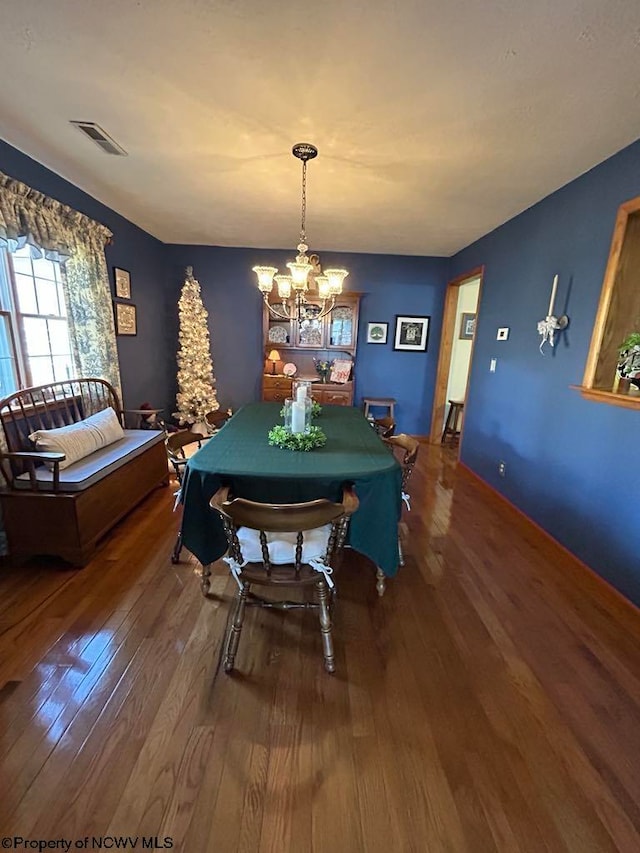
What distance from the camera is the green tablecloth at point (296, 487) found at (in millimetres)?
1747

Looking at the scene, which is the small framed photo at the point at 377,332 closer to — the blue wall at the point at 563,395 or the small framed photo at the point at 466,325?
the small framed photo at the point at 466,325

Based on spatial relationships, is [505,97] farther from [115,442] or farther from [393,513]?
[115,442]

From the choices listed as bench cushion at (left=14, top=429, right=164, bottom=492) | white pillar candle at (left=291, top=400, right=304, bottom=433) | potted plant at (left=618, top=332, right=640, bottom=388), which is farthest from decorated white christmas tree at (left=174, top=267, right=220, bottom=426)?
potted plant at (left=618, top=332, right=640, bottom=388)

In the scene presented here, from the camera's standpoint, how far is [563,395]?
2.72 metres

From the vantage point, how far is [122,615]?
74.3 inches

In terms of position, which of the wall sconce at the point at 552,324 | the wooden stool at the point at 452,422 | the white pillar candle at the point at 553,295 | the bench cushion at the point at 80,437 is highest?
the white pillar candle at the point at 553,295

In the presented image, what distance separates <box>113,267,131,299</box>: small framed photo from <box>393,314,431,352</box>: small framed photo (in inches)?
136

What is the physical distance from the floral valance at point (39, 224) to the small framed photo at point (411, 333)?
12.3ft

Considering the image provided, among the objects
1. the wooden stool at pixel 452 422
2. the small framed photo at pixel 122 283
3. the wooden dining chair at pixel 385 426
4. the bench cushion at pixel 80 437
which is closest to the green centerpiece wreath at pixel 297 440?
the wooden dining chair at pixel 385 426

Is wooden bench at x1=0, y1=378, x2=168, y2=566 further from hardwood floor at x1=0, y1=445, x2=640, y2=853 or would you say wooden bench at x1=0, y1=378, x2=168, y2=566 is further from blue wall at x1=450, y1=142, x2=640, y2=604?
blue wall at x1=450, y1=142, x2=640, y2=604

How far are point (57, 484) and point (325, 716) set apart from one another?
6.26 ft

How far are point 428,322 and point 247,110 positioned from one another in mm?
3889

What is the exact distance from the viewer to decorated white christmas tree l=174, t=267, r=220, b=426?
16.2ft

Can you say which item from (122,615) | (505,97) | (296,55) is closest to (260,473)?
(122,615)
